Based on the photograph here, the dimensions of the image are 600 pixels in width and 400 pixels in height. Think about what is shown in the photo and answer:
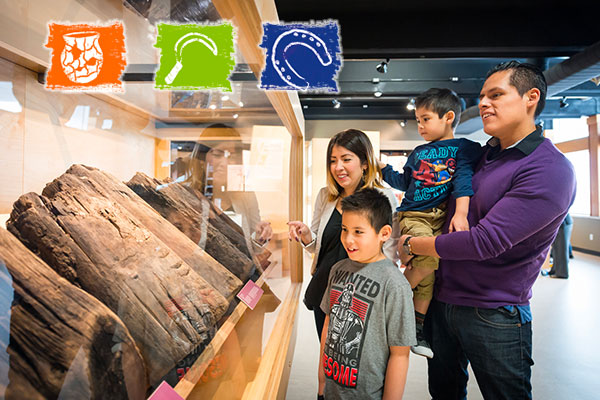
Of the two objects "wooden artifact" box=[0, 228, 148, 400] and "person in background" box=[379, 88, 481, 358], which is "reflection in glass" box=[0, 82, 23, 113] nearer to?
"wooden artifact" box=[0, 228, 148, 400]

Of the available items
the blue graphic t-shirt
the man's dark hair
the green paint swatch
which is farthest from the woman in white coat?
the green paint swatch

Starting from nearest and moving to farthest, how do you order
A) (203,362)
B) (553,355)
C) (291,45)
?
(203,362) < (291,45) < (553,355)

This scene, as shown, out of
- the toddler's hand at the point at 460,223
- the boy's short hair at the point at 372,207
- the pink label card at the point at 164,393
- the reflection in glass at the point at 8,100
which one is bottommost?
the pink label card at the point at 164,393

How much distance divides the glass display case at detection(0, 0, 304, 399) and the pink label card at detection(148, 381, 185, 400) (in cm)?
2

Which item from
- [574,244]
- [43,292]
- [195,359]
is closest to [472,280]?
[195,359]

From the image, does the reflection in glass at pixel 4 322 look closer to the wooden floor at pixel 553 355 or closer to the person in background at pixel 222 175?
the person in background at pixel 222 175

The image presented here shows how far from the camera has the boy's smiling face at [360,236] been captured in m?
1.11

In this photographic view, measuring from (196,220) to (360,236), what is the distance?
54 cm

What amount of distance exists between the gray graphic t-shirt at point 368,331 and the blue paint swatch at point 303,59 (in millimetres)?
767

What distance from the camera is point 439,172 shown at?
1389 mm

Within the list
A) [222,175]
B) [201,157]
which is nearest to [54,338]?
[201,157]

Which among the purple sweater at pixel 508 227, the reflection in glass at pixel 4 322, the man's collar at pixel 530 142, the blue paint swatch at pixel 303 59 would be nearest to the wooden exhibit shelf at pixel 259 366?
the reflection in glass at pixel 4 322

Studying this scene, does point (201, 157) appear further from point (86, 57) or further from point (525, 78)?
point (525, 78)

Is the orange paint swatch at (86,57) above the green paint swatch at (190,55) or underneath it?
underneath
